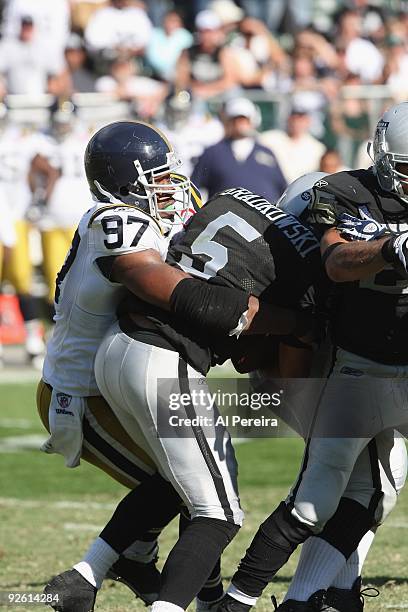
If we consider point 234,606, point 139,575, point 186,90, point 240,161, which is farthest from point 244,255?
point 186,90

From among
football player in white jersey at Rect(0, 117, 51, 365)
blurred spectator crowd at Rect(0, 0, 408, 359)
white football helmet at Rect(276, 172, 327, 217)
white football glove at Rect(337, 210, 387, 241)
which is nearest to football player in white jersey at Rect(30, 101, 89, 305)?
blurred spectator crowd at Rect(0, 0, 408, 359)

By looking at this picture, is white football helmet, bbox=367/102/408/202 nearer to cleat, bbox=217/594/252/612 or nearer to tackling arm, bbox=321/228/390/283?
tackling arm, bbox=321/228/390/283

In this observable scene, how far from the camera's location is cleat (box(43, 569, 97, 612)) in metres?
3.90

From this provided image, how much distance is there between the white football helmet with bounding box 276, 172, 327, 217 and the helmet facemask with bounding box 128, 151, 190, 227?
0.38 meters

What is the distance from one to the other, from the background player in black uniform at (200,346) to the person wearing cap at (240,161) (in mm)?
5757

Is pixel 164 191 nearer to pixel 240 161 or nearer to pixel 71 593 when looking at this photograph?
pixel 71 593

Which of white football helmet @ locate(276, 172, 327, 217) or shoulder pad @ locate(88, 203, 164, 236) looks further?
white football helmet @ locate(276, 172, 327, 217)

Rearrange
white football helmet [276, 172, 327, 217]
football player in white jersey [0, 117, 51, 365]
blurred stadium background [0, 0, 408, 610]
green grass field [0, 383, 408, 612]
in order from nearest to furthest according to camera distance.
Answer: white football helmet [276, 172, 327, 217], green grass field [0, 383, 408, 612], blurred stadium background [0, 0, 408, 610], football player in white jersey [0, 117, 51, 365]

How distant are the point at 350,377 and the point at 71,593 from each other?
1.11 m

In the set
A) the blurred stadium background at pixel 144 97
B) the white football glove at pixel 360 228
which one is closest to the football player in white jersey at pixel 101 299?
the white football glove at pixel 360 228

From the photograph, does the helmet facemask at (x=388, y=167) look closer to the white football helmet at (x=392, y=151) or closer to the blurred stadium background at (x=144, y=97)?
the white football helmet at (x=392, y=151)

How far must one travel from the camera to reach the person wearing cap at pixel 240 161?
9.77 metres

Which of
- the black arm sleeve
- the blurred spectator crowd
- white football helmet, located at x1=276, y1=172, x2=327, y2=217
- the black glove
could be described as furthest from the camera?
the blurred spectator crowd

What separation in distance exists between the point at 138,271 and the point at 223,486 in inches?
26.9
